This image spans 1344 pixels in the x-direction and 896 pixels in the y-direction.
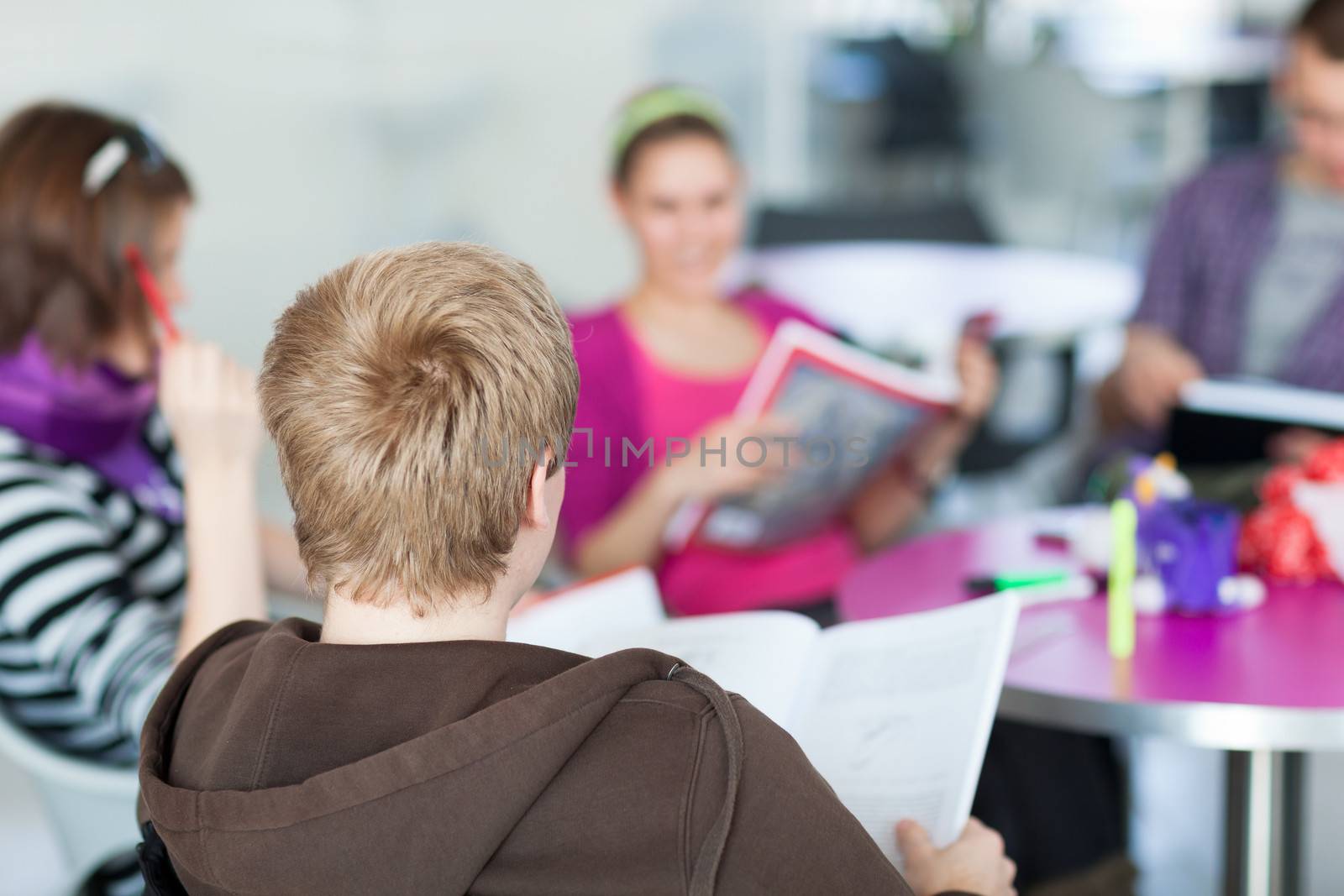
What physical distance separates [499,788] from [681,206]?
147 cm

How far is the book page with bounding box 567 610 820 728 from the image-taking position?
40.2 inches

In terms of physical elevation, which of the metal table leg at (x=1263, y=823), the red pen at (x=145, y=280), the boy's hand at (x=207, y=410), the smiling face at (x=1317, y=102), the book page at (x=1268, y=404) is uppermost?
the smiling face at (x=1317, y=102)

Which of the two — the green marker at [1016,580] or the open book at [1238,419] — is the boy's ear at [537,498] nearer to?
the green marker at [1016,580]

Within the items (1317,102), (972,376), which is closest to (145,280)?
(972,376)

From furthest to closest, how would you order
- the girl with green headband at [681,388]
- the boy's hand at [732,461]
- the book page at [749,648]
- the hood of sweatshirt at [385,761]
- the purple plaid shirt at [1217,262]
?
1. the purple plaid shirt at [1217,262]
2. the girl with green headband at [681,388]
3. the boy's hand at [732,461]
4. the book page at [749,648]
5. the hood of sweatshirt at [385,761]

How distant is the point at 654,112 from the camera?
2084 mm

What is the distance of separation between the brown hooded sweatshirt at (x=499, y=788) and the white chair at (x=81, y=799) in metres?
0.66

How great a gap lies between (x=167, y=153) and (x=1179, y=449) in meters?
1.38

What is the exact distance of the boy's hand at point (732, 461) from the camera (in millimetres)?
1675

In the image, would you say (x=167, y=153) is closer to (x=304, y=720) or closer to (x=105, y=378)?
(x=105, y=378)

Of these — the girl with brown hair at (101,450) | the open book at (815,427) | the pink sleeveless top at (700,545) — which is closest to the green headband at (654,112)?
the pink sleeveless top at (700,545)

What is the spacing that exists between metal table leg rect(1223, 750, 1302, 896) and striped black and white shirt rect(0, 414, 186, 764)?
1181 millimetres

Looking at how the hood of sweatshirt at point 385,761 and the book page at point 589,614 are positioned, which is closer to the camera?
the hood of sweatshirt at point 385,761

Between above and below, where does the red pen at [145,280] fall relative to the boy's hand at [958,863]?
above
